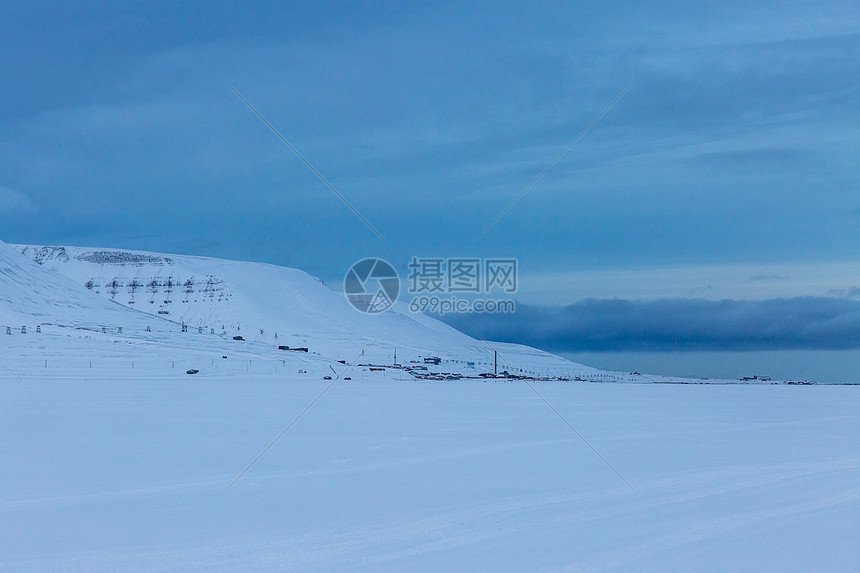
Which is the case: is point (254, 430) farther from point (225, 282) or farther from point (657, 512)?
point (225, 282)

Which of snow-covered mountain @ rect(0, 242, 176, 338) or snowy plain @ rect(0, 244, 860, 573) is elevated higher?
snow-covered mountain @ rect(0, 242, 176, 338)

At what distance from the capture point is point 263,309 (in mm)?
161125

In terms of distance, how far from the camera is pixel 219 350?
85.2m

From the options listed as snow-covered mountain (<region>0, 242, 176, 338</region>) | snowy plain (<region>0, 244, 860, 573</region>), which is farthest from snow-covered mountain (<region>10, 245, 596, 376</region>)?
snowy plain (<region>0, 244, 860, 573</region>)

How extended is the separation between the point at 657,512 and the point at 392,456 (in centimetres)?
637

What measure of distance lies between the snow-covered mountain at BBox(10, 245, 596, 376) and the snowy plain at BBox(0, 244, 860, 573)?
332ft

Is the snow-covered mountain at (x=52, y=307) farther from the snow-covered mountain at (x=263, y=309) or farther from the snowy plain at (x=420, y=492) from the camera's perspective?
the snowy plain at (x=420, y=492)

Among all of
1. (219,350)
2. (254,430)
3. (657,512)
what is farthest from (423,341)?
(657,512)

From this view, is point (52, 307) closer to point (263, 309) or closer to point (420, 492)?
point (263, 309)

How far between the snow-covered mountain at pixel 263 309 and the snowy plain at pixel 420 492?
332 feet

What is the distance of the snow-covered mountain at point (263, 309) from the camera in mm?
142250

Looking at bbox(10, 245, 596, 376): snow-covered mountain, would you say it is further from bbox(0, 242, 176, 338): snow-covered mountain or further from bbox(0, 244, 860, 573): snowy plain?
bbox(0, 244, 860, 573): snowy plain

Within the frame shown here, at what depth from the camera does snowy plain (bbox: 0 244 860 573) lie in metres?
8.73

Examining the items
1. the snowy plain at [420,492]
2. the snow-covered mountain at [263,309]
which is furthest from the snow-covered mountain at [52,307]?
the snowy plain at [420,492]
